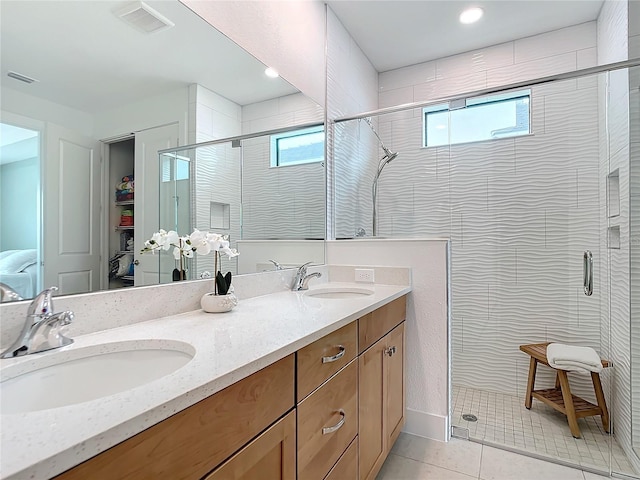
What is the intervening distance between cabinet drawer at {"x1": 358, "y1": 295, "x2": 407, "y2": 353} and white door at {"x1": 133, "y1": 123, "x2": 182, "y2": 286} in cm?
75

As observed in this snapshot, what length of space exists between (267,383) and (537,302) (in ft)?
7.36

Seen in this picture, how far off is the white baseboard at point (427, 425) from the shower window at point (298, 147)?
5.21ft

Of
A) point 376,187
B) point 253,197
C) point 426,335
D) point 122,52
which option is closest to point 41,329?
point 122,52

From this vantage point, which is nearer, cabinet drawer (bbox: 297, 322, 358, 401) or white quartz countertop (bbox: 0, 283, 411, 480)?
white quartz countertop (bbox: 0, 283, 411, 480)

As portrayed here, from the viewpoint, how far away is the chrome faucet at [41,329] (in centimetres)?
74

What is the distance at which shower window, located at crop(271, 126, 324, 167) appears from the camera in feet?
6.29

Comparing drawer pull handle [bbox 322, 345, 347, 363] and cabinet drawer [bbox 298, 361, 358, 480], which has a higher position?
drawer pull handle [bbox 322, 345, 347, 363]

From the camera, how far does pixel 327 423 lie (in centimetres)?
103

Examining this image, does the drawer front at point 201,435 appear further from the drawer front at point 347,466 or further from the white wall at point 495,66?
the white wall at point 495,66

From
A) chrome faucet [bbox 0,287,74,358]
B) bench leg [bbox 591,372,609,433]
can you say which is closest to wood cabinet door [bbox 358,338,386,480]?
chrome faucet [bbox 0,287,74,358]

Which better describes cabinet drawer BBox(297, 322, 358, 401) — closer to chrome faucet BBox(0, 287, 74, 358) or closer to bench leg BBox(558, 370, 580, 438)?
chrome faucet BBox(0, 287, 74, 358)

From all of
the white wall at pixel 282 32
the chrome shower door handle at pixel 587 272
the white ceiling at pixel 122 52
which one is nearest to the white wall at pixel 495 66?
the white ceiling at pixel 122 52

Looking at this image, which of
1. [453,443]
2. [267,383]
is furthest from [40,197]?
[453,443]

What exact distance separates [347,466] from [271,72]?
5.84 ft
